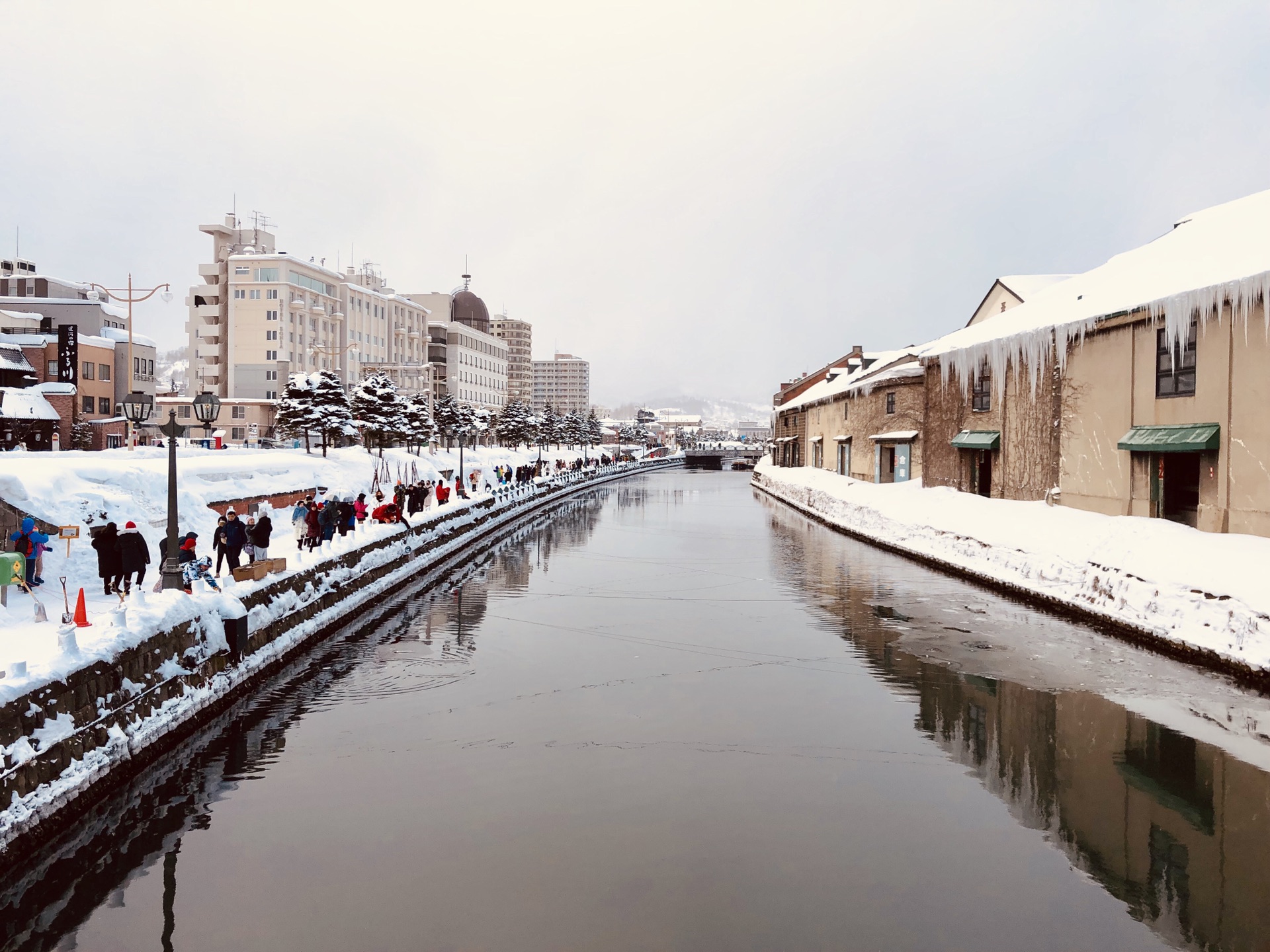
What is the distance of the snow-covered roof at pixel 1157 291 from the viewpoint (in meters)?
20.2

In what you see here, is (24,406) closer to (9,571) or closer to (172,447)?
(172,447)

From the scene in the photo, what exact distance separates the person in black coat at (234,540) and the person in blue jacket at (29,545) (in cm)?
310

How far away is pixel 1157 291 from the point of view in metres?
22.9

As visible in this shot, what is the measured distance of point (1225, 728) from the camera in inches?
507

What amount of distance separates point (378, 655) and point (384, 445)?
2296 inches

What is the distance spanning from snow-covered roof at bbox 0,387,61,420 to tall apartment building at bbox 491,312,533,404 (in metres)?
146

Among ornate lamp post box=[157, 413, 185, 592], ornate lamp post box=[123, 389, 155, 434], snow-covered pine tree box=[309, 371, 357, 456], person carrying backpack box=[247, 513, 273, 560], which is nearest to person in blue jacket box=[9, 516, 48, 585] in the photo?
ornate lamp post box=[157, 413, 185, 592]

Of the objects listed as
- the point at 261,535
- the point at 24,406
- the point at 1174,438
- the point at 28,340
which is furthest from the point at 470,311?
the point at 1174,438

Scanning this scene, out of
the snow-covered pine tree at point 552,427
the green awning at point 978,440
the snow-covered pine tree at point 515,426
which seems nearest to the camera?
the green awning at point 978,440

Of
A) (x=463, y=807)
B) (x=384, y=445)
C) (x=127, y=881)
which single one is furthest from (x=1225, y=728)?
(x=384, y=445)

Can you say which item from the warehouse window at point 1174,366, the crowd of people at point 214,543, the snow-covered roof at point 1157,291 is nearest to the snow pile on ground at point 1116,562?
the warehouse window at point 1174,366

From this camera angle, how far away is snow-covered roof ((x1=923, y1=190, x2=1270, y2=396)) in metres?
20.2

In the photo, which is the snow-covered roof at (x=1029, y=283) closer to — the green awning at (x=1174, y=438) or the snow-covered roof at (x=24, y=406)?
the green awning at (x=1174, y=438)

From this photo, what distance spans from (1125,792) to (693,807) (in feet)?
17.9
